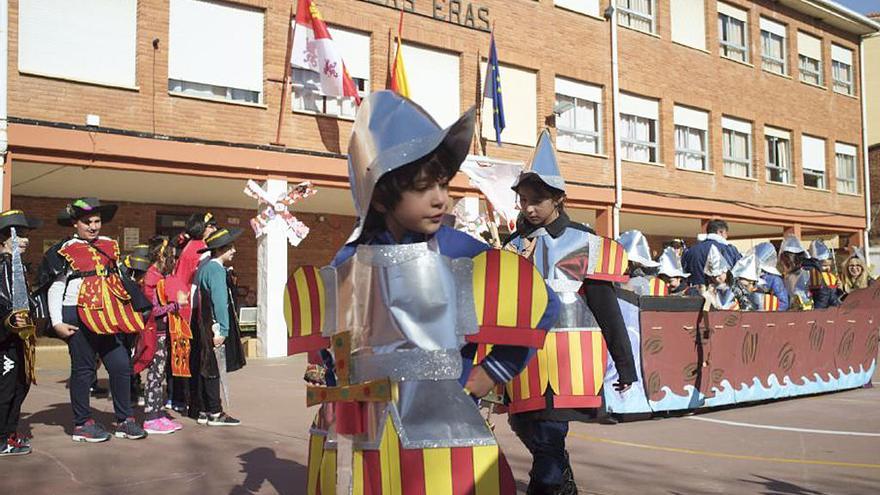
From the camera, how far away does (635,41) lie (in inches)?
880

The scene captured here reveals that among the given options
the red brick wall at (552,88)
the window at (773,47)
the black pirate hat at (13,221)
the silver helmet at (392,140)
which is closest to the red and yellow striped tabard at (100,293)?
the black pirate hat at (13,221)

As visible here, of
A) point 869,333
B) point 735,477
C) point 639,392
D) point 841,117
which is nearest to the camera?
point 735,477

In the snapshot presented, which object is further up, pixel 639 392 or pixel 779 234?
pixel 779 234

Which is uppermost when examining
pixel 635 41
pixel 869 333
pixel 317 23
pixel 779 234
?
pixel 635 41

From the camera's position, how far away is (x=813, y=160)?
28094 mm

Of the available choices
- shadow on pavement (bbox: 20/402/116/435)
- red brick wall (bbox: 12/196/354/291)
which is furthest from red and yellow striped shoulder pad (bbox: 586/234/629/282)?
red brick wall (bbox: 12/196/354/291)

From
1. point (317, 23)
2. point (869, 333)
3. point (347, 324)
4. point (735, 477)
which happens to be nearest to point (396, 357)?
point (347, 324)

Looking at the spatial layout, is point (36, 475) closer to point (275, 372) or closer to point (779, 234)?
point (275, 372)

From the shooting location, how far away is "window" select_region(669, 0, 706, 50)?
2366 centimetres

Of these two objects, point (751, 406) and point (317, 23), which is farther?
point (317, 23)

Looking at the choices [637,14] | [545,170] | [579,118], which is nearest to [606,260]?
[545,170]

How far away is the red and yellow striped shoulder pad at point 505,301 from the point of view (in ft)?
9.20

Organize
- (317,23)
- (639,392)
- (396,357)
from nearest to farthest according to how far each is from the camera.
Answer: (396,357), (639,392), (317,23)

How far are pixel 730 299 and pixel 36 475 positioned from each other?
7137 millimetres
